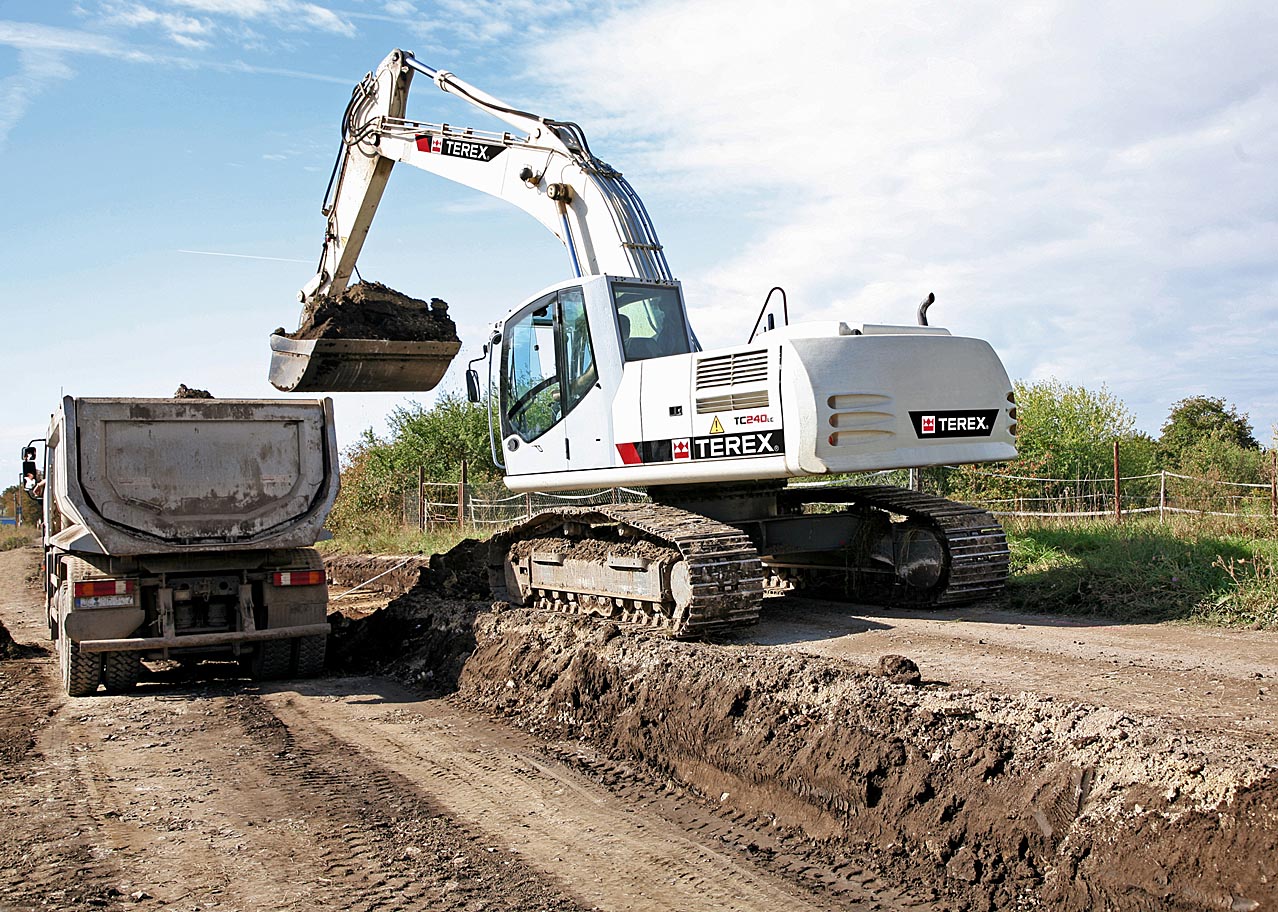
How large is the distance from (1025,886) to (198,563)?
7470 mm

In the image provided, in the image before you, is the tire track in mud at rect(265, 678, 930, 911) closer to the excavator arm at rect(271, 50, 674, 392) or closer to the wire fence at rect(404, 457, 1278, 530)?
the wire fence at rect(404, 457, 1278, 530)

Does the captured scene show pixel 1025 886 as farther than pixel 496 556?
No

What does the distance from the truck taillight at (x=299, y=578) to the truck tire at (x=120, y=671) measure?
130 cm

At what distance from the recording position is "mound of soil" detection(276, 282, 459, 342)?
1202 cm

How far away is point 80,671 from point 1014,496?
1580 cm

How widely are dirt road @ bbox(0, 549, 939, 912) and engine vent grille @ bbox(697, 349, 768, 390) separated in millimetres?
3063

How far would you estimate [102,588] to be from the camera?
9.12m

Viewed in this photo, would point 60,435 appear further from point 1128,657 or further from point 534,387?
point 1128,657

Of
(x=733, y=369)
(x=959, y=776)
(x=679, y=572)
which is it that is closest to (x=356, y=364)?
(x=733, y=369)

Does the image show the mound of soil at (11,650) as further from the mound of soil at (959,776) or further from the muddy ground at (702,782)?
the mound of soil at (959,776)

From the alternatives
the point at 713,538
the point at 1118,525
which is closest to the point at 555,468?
the point at 713,538

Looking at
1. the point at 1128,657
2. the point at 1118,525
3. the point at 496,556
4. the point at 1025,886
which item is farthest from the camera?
the point at 1118,525

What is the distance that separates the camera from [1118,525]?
12930 millimetres

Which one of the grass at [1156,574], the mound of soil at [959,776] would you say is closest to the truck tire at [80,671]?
the mound of soil at [959,776]
